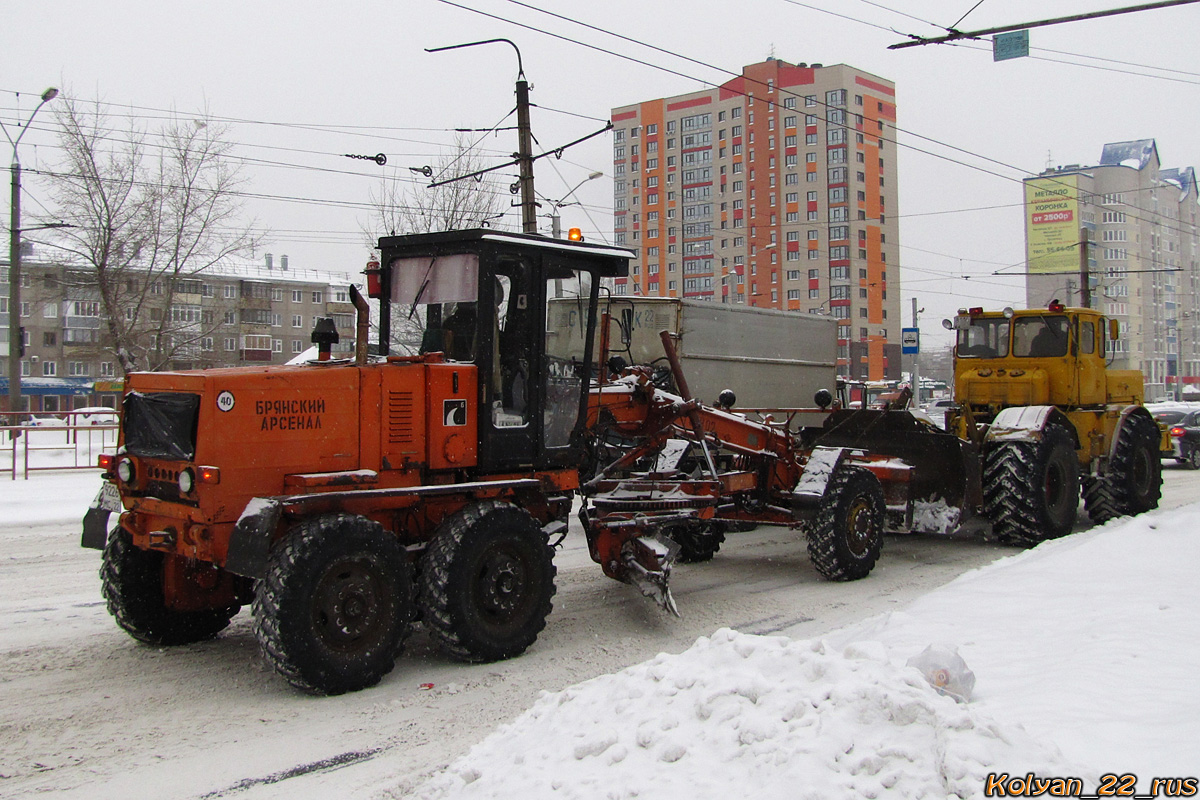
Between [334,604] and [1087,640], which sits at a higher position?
[334,604]

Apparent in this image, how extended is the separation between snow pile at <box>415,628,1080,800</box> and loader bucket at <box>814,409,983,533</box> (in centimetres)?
564

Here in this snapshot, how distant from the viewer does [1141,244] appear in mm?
85438

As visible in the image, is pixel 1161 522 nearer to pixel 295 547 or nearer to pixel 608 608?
pixel 608 608

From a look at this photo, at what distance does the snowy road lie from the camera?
4.53 metres

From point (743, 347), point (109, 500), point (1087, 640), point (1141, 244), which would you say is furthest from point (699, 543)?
point (1141, 244)

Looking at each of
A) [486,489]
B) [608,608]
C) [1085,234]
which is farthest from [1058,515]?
[1085,234]

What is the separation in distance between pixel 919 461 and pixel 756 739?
7041 millimetres

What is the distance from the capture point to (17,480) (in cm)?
1781

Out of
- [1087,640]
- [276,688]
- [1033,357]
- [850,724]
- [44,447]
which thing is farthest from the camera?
[44,447]

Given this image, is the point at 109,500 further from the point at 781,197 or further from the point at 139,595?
the point at 781,197

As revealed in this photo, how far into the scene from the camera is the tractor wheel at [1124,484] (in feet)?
38.9

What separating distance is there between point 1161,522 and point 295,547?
352 inches

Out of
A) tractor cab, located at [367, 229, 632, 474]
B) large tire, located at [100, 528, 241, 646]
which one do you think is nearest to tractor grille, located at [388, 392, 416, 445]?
tractor cab, located at [367, 229, 632, 474]

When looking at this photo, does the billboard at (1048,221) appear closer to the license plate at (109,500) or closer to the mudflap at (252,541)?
the license plate at (109,500)
